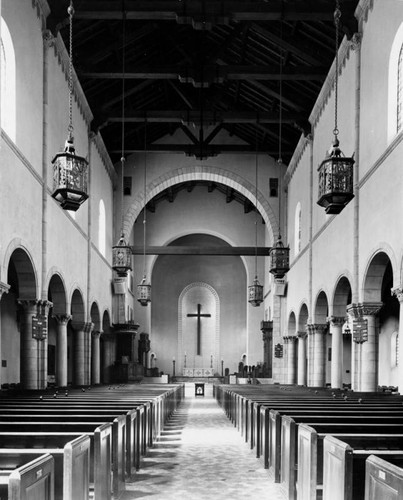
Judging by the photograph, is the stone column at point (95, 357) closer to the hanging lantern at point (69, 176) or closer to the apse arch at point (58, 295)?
the apse arch at point (58, 295)

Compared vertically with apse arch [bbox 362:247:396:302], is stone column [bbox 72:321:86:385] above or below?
below

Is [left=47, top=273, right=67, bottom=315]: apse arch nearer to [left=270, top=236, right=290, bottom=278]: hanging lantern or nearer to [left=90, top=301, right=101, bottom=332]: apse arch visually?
[left=90, top=301, right=101, bottom=332]: apse arch

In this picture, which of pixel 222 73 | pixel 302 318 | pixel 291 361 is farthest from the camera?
pixel 291 361

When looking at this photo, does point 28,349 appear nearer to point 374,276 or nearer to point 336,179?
Answer: point 374,276

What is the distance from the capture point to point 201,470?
8312 millimetres

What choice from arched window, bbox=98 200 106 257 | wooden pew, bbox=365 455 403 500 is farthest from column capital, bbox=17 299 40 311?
wooden pew, bbox=365 455 403 500

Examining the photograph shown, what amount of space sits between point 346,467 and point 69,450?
174 centimetres

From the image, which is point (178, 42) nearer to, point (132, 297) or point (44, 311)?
point (44, 311)

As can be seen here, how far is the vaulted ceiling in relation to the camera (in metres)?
15.2

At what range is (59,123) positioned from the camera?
17047 millimetres

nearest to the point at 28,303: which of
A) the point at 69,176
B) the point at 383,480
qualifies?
the point at 69,176

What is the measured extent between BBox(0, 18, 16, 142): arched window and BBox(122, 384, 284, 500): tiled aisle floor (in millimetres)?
6564

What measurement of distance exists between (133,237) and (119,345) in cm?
727

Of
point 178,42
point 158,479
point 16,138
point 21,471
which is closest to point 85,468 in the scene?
point 21,471
